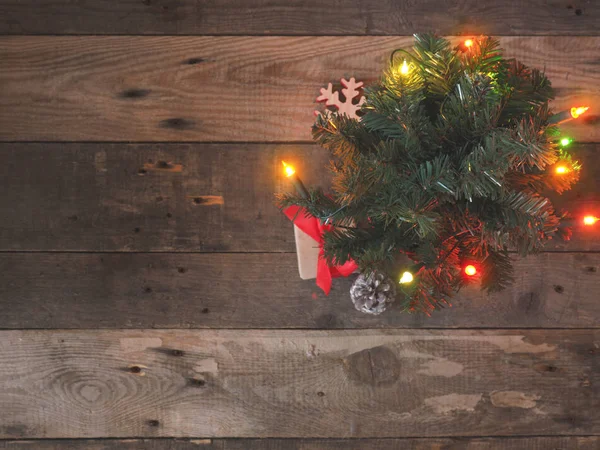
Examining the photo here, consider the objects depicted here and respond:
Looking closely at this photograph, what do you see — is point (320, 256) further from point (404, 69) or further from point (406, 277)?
point (404, 69)

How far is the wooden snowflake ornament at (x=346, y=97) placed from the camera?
1046 millimetres

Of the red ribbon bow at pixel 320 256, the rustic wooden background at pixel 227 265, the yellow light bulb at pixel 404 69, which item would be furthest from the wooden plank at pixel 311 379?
the yellow light bulb at pixel 404 69

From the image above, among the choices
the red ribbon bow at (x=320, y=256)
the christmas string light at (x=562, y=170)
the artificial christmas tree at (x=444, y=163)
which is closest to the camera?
the artificial christmas tree at (x=444, y=163)

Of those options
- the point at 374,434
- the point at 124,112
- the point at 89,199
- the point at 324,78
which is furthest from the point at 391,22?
the point at 374,434

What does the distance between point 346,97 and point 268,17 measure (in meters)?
0.23

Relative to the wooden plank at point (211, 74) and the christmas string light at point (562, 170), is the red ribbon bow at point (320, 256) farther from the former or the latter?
the christmas string light at point (562, 170)

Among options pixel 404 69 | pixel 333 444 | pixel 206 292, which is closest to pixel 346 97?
pixel 404 69

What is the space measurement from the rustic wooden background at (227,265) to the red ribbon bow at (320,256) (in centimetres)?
6

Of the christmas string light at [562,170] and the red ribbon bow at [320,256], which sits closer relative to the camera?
the christmas string light at [562,170]

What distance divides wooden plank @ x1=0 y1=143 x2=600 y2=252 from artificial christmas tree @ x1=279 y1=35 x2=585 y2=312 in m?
0.25

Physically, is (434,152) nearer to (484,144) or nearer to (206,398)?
(484,144)

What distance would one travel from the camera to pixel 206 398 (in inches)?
43.3

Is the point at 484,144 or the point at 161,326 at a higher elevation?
the point at 484,144

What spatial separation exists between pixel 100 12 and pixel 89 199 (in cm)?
39
